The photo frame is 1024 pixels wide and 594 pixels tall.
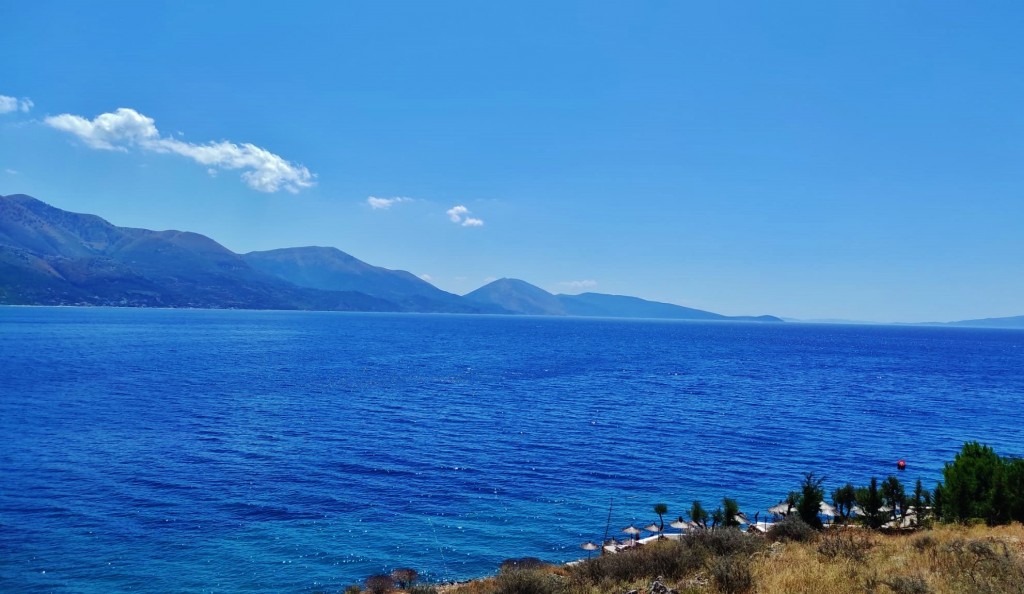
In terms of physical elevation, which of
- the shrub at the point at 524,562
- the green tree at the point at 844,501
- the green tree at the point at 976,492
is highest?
the green tree at the point at 976,492

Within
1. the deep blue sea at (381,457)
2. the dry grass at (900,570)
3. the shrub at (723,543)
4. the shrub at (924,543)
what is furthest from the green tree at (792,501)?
the dry grass at (900,570)

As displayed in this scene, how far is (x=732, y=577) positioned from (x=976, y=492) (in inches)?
1075

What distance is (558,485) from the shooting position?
4916cm

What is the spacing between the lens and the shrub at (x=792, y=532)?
1136 inches

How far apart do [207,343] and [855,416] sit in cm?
17462

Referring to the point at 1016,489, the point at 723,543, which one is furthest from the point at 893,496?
the point at 723,543

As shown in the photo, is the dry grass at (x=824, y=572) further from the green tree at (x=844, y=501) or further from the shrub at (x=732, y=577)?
the green tree at (x=844, y=501)

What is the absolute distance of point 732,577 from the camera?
17.9 metres

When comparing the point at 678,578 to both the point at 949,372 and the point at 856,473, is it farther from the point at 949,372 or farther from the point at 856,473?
the point at 949,372

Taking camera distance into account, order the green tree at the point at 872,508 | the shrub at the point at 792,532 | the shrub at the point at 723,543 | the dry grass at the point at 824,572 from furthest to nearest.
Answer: the green tree at the point at 872,508, the shrub at the point at 792,532, the shrub at the point at 723,543, the dry grass at the point at 824,572

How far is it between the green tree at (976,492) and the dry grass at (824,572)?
30.2ft

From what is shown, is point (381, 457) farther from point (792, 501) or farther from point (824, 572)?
point (824, 572)

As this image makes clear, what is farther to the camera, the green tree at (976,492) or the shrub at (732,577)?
the green tree at (976,492)

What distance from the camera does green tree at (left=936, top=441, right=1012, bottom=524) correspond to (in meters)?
33.2
